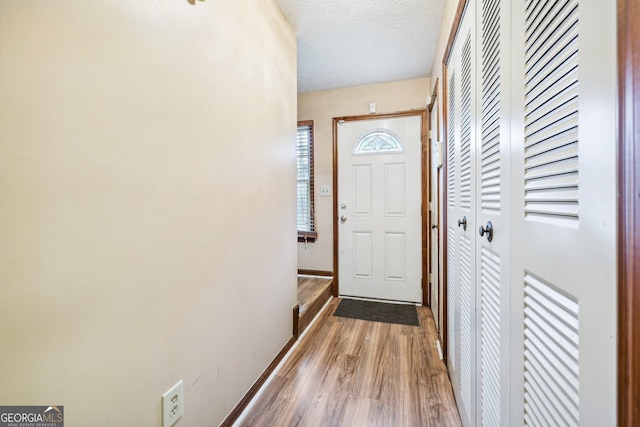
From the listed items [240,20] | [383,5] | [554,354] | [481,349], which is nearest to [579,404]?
[554,354]

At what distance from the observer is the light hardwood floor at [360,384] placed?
1288 mm

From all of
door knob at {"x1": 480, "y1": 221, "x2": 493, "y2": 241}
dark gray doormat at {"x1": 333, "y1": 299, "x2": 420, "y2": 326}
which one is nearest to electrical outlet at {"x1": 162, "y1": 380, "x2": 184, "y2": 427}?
door knob at {"x1": 480, "y1": 221, "x2": 493, "y2": 241}

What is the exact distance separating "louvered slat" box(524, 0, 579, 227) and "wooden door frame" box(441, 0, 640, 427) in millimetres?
104

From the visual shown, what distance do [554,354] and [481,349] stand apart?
0.50 meters

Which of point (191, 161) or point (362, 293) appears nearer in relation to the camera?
point (191, 161)

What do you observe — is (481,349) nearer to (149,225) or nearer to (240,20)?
(149,225)

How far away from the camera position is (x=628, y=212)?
12.8 inches

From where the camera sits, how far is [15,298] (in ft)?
1.81

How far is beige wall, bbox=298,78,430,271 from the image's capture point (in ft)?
9.28

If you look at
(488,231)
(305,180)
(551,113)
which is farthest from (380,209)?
(551,113)

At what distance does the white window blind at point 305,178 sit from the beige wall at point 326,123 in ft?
0.24

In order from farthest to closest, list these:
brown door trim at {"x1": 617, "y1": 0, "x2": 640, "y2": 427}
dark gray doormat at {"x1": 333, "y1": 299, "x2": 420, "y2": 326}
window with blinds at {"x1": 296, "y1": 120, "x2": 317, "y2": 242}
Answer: window with blinds at {"x1": 296, "y1": 120, "x2": 317, "y2": 242} < dark gray doormat at {"x1": 333, "y1": 299, "x2": 420, "y2": 326} < brown door trim at {"x1": 617, "y1": 0, "x2": 640, "y2": 427}

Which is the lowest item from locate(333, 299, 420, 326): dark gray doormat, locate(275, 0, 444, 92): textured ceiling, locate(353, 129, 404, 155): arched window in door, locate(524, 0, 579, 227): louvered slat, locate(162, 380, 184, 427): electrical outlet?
locate(333, 299, 420, 326): dark gray doormat

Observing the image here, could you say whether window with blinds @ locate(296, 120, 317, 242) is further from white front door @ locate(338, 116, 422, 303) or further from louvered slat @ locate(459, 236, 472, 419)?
louvered slat @ locate(459, 236, 472, 419)
